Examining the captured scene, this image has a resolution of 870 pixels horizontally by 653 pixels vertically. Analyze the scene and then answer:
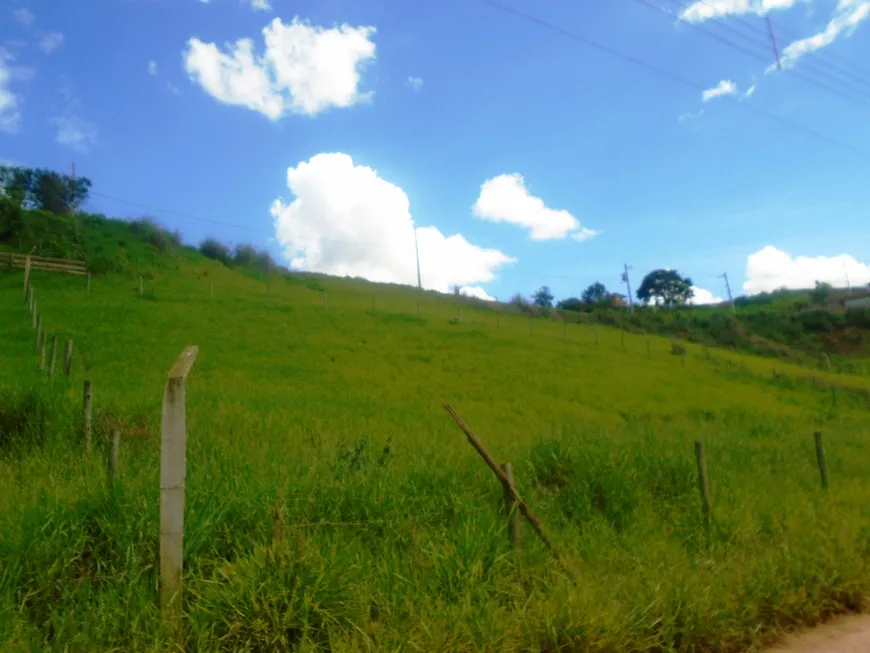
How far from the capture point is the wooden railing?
37344mm

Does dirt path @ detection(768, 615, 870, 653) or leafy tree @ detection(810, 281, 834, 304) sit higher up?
leafy tree @ detection(810, 281, 834, 304)

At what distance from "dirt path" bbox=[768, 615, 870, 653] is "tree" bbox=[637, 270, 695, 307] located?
9535cm

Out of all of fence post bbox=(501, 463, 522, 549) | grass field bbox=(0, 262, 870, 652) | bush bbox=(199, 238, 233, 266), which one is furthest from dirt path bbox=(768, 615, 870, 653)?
bush bbox=(199, 238, 233, 266)

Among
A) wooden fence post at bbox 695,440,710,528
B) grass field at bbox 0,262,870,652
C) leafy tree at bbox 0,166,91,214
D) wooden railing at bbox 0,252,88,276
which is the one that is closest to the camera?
grass field at bbox 0,262,870,652

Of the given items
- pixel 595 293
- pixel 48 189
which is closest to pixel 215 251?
pixel 48 189

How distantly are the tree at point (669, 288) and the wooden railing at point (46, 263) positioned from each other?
260 feet

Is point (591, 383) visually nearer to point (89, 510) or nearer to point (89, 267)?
point (89, 510)

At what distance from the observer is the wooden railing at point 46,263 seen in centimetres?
3734

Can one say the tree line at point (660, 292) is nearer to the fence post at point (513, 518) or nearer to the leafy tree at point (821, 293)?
the leafy tree at point (821, 293)

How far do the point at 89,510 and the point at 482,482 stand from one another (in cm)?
425

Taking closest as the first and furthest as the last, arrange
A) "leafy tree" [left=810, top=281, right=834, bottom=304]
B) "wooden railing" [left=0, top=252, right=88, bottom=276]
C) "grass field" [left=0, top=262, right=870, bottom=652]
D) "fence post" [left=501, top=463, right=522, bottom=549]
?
1. "grass field" [left=0, top=262, right=870, bottom=652]
2. "fence post" [left=501, top=463, right=522, bottom=549]
3. "wooden railing" [left=0, top=252, right=88, bottom=276]
4. "leafy tree" [left=810, top=281, right=834, bottom=304]

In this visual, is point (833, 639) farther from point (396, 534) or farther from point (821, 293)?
point (821, 293)

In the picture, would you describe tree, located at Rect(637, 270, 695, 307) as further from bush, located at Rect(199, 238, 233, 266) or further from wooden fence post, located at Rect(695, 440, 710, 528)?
wooden fence post, located at Rect(695, 440, 710, 528)

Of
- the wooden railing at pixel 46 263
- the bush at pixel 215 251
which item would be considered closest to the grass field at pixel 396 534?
the wooden railing at pixel 46 263
